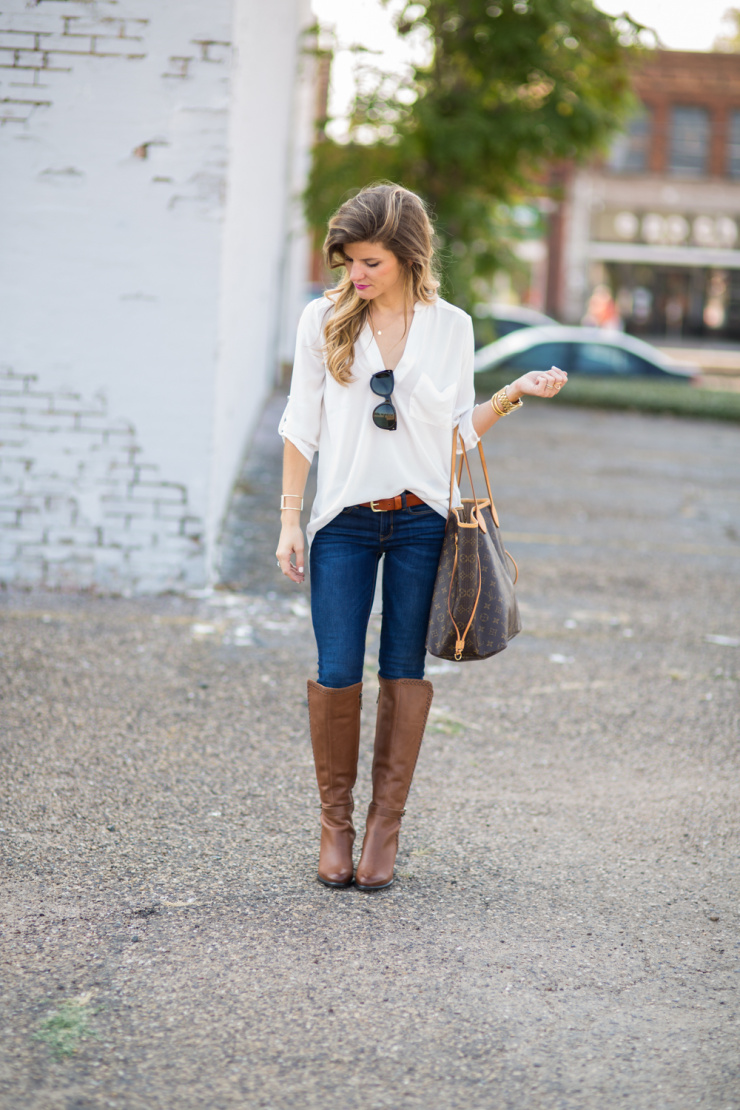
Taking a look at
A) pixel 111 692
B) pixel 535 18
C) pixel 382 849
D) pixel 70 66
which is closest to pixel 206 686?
pixel 111 692

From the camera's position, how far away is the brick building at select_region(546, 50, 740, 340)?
132 feet

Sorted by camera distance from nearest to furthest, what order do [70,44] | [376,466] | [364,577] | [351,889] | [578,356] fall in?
1. [376,466]
2. [364,577]
3. [351,889]
4. [70,44]
5. [578,356]

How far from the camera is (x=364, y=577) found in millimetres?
3117

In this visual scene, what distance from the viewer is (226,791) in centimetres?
383

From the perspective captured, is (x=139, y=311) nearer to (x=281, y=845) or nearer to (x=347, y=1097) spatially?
(x=281, y=845)

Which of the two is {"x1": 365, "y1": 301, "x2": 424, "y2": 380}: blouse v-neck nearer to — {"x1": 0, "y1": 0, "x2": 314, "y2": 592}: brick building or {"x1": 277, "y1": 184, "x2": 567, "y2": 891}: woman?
{"x1": 277, "y1": 184, "x2": 567, "y2": 891}: woman

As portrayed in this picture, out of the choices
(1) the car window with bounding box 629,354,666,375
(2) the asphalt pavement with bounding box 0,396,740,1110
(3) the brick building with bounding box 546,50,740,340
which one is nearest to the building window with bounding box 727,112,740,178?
(3) the brick building with bounding box 546,50,740,340

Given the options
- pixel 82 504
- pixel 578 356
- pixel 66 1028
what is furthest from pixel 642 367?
pixel 66 1028

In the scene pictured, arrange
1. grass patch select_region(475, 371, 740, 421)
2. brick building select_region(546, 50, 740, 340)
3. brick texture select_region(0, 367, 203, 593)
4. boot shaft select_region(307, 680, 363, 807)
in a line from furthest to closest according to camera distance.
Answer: brick building select_region(546, 50, 740, 340)
grass patch select_region(475, 371, 740, 421)
brick texture select_region(0, 367, 203, 593)
boot shaft select_region(307, 680, 363, 807)

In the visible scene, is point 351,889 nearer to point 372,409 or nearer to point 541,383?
point 372,409

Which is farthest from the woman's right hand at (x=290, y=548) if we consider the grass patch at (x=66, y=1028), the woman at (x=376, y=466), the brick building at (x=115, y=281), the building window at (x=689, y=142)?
the building window at (x=689, y=142)

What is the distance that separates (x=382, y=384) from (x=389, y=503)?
12.8 inches

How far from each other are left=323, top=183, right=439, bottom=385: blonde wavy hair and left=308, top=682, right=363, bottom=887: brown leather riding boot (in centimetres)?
90

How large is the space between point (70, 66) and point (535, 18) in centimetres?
1070
